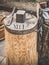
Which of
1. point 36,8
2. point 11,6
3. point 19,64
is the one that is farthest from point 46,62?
point 11,6

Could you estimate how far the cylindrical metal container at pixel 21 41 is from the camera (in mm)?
2812

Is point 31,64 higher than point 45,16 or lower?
lower

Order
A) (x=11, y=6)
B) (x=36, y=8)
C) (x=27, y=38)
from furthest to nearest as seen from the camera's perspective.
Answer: (x=11, y=6) < (x=36, y=8) < (x=27, y=38)

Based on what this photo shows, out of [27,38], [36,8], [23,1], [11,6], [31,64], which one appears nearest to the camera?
[27,38]

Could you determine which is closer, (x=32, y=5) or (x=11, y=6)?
(x=32, y=5)

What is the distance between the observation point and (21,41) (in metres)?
2.82

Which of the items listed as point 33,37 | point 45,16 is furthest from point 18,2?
point 33,37

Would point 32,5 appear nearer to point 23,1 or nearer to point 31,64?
point 23,1

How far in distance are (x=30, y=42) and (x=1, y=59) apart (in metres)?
1.01

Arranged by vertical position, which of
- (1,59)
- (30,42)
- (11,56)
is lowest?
(1,59)

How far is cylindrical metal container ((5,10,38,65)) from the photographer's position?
2812mm

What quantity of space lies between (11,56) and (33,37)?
0.50m

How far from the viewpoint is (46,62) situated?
325 centimetres

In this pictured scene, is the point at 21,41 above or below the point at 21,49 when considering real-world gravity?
above
